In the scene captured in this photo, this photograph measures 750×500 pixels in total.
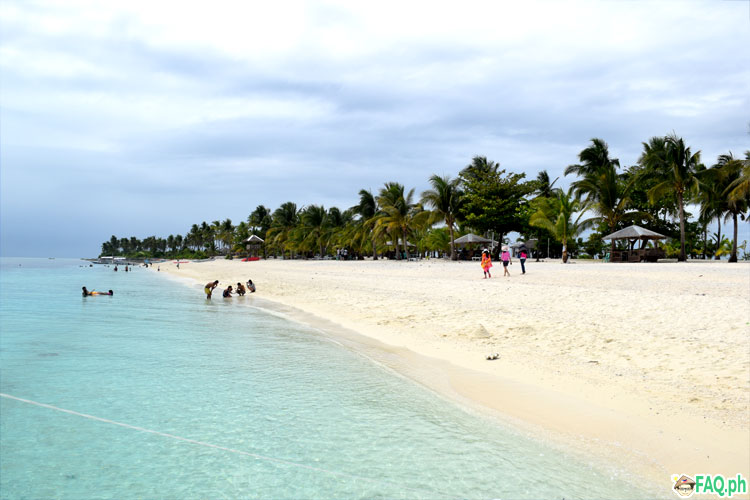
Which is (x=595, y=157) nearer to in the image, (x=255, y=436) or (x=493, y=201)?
(x=493, y=201)

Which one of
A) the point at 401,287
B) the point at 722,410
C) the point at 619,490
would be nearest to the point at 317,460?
the point at 619,490

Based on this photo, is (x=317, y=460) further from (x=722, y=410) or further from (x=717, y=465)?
(x=722, y=410)

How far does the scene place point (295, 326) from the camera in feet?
35.3

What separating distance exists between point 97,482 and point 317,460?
1877mm

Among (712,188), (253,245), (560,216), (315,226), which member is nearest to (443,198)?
(560,216)

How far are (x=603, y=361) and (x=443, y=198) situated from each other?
103 ft

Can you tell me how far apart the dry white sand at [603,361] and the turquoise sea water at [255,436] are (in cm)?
55

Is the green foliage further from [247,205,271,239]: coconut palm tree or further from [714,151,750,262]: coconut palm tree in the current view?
[247,205,271,239]: coconut palm tree

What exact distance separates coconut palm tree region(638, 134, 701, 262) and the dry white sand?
19.5 metres

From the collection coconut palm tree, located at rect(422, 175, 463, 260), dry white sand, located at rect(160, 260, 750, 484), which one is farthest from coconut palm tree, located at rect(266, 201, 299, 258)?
dry white sand, located at rect(160, 260, 750, 484)

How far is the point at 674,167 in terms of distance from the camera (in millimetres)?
28297
